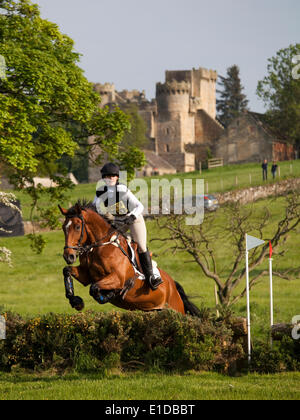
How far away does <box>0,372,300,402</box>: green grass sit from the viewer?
9.48m

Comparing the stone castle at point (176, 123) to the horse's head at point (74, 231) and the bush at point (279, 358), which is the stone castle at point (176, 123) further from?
the horse's head at point (74, 231)

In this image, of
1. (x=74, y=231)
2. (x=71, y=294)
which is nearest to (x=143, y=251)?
(x=74, y=231)

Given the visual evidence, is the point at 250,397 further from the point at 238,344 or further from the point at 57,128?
the point at 57,128

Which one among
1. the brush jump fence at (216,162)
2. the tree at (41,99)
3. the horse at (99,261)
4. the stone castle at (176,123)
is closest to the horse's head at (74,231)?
the horse at (99,261)

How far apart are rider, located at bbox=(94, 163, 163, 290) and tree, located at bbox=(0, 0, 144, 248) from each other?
24.8 feet

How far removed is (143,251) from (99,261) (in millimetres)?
1276

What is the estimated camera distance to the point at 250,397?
9438 mm

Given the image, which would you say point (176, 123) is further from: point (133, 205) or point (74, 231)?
point (74, 231)

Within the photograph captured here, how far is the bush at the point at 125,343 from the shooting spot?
453 inches

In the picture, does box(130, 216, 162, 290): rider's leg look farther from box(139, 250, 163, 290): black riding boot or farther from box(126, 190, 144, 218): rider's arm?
box(126, 190, 144, 218): rider's arm

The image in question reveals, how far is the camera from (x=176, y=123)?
4124 inches

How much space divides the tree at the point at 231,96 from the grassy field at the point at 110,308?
76027 mm

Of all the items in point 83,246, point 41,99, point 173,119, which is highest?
point 173,119
